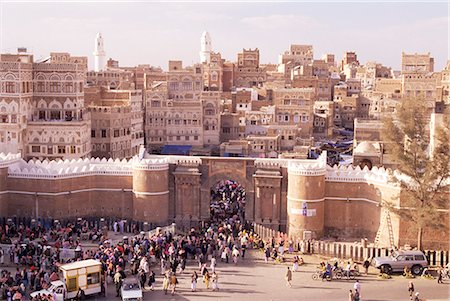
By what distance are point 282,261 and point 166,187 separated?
9.01 meters

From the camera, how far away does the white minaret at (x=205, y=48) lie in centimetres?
8969

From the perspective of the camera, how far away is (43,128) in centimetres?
4706

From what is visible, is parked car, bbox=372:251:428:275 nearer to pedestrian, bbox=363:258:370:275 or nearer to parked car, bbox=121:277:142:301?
pedestrian, bbox=363:258:370:275

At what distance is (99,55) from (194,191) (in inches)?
2182

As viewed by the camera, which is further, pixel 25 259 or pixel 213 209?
pixel 213 209

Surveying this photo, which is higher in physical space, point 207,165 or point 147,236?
point 207,165

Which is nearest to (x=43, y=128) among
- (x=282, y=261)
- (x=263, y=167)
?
(x=263, y=167)

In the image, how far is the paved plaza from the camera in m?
25.2

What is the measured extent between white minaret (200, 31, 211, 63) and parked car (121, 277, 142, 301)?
219ft

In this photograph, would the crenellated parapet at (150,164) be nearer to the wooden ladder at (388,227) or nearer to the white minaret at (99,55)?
the wooden ladder at (388,227)

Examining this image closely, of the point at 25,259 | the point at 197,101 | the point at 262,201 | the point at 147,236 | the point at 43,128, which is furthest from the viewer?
the point at 197,101

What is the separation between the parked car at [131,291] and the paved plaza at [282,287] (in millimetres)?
788

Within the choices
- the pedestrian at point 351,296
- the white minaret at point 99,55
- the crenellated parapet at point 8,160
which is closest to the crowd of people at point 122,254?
the crenellated parapet at point 8,160

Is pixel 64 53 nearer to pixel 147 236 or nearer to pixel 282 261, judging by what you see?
pixel 147 236
